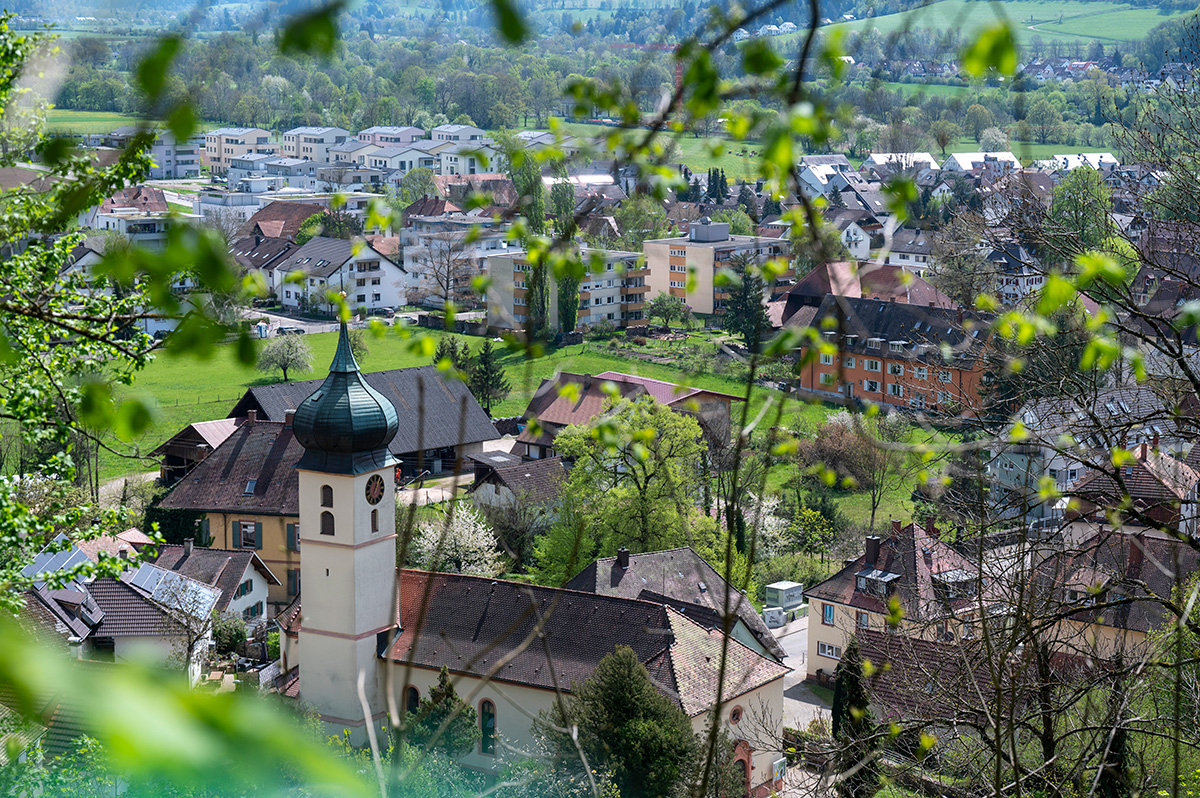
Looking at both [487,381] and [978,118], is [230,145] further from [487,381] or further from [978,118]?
[978,118]

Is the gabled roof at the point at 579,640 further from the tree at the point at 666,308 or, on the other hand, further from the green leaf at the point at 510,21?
the tree at the point at 666,308

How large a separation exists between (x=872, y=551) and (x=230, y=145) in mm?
92149

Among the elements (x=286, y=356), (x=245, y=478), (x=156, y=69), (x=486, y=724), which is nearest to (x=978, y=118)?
(x=286, y=356)

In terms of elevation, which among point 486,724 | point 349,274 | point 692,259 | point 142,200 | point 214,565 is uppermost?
point 142,200

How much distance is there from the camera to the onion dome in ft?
70.4

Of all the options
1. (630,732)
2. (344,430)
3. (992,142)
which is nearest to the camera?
(630,732)

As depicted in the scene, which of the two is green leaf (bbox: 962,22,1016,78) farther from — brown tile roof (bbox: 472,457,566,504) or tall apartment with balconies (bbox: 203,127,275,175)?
tall apartment with balconies (bbox: 203,127,275,175)

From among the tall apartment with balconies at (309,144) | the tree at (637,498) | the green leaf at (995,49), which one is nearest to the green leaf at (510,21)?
the green leaf at (995,49)

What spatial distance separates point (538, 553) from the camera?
1030 inches

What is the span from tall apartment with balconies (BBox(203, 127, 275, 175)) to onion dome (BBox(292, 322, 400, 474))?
8512cm

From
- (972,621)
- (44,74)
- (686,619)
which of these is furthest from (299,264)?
(972,621)

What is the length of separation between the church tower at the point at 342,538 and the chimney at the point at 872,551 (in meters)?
10.1

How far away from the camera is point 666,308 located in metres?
58.2

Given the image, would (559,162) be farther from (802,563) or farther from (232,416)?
(232,416)
